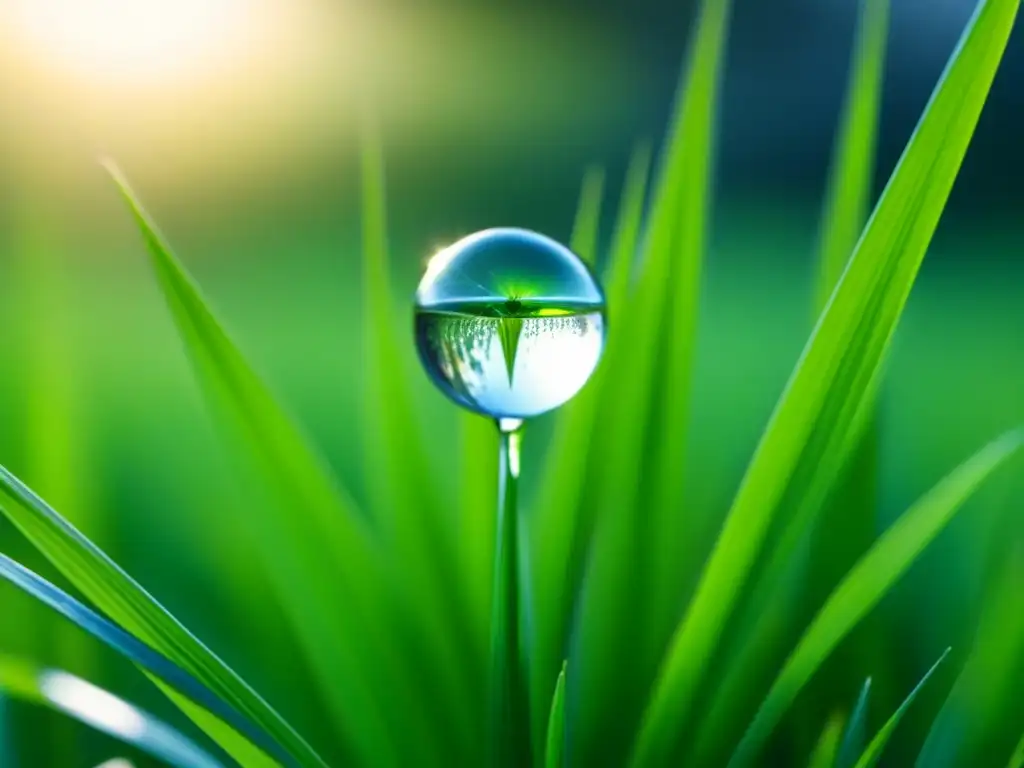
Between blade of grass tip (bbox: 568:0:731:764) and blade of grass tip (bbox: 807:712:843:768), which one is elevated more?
blade of grass tip (bbox: 568:0:731:764)

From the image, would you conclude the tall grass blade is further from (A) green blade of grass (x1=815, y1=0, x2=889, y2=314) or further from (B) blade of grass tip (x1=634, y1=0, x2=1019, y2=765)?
(A) green blade of grass (x1=815, y1=0, x2=889, y2=314)

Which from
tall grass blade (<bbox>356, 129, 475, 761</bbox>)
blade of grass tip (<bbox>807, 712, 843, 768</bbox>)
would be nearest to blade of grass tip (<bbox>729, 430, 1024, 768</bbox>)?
blade of grass tip (<bbox>807, 712, 843, 768</bbox>)

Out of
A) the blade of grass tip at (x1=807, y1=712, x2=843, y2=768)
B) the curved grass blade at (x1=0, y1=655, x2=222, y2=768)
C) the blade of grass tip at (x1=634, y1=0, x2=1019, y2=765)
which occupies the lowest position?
the blade of grass tip at (x1=807, y1=712, x2=843, y2=768)

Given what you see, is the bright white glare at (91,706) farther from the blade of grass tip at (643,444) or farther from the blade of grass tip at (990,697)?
the blade of grass tip at (990,697)

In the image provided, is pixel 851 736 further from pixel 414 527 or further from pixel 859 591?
pixel 414 527

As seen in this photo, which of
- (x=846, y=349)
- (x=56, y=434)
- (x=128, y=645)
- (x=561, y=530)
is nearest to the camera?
(x=128, y=645)

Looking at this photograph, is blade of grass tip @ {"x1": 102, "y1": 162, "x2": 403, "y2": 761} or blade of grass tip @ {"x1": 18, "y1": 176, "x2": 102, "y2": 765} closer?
blade of grass tip @ {"x1": 102, "y1": 162, "x2": 403, "y2": 761}

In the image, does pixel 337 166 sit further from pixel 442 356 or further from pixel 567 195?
pixel 442 356

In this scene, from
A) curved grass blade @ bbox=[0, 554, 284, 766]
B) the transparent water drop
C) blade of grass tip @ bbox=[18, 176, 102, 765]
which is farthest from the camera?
blade of grass tip @ bbox=[18, 176, 102, 765]

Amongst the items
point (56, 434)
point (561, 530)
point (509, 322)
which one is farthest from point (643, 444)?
point (56, 434)

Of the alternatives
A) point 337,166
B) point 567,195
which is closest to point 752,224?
point 567,195
